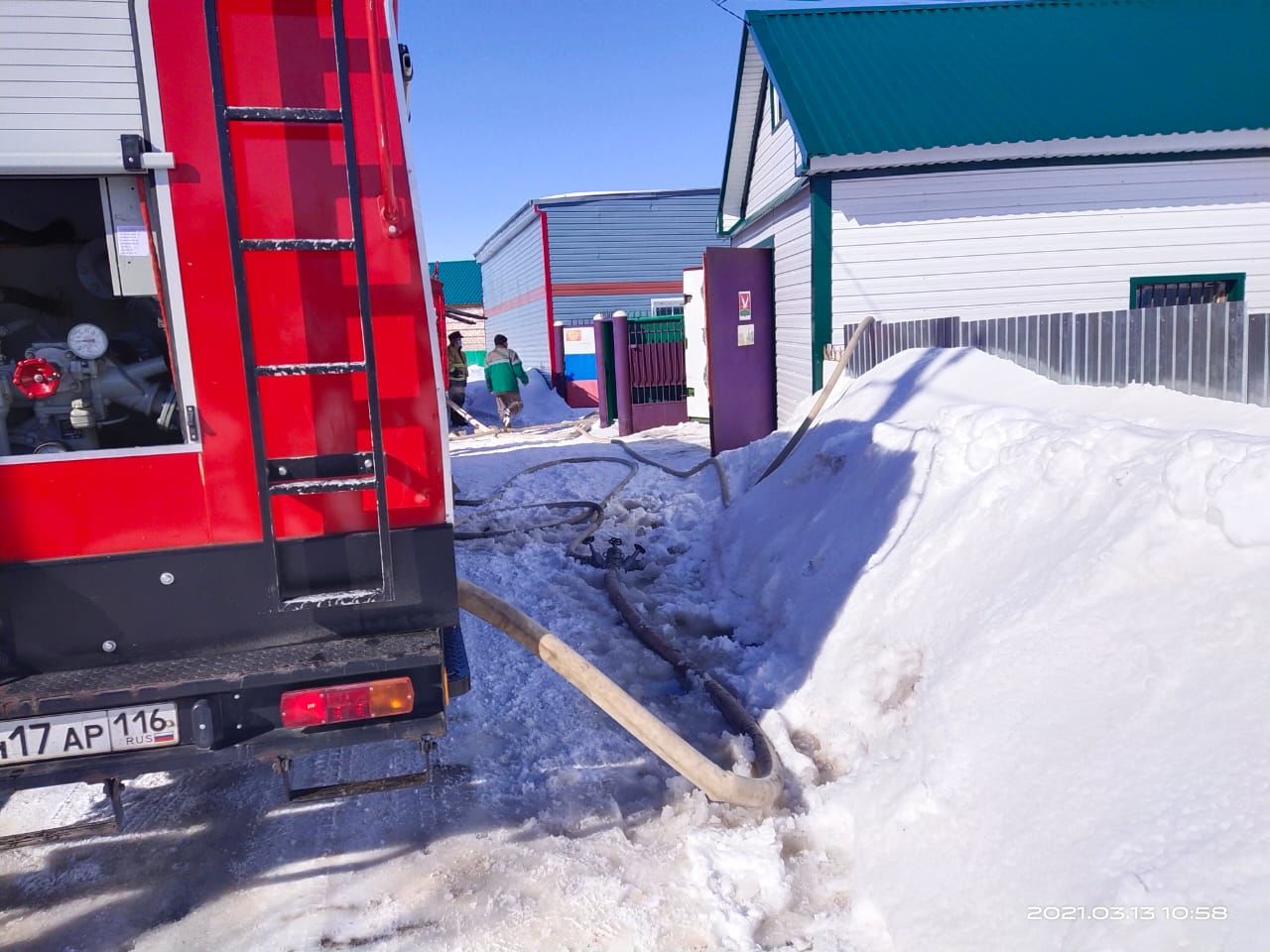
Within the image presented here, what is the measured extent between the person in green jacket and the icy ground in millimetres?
13433

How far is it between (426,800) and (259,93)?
2.88 metres

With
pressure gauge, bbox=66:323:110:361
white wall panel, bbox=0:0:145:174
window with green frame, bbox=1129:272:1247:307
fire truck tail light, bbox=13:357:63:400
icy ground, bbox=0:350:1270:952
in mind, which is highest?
white wall panel, bbox=0:0:145:174

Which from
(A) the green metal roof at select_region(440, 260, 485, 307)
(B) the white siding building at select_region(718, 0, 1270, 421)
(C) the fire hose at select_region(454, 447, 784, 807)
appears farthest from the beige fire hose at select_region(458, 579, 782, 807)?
(A) the green metal roof at select_region(440, 260, 485, 307)

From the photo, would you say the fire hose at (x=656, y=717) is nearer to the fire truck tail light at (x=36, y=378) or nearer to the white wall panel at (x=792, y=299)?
the fire truck tail light at (x=36, y=378)

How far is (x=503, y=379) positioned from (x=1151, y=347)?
556 inches

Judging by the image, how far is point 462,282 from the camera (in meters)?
42.3

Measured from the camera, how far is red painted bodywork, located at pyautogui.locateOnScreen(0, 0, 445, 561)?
268cm

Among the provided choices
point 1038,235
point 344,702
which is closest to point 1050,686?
point 344,702

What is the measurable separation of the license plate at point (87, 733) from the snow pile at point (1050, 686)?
2323mm

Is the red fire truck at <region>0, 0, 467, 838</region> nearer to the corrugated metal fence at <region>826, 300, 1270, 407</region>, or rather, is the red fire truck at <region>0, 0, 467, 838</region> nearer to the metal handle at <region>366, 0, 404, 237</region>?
the metal handle at <region>366, 0, 404, 237</region>

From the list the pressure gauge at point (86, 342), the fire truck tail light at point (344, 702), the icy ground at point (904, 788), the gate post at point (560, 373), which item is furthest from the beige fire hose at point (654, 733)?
the gate post at point (560, 373)

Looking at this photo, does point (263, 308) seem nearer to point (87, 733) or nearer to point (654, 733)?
point (87, 733)

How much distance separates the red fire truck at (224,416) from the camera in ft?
8.64

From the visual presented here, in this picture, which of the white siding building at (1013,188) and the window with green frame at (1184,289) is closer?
the white siding building at (1013,188)
